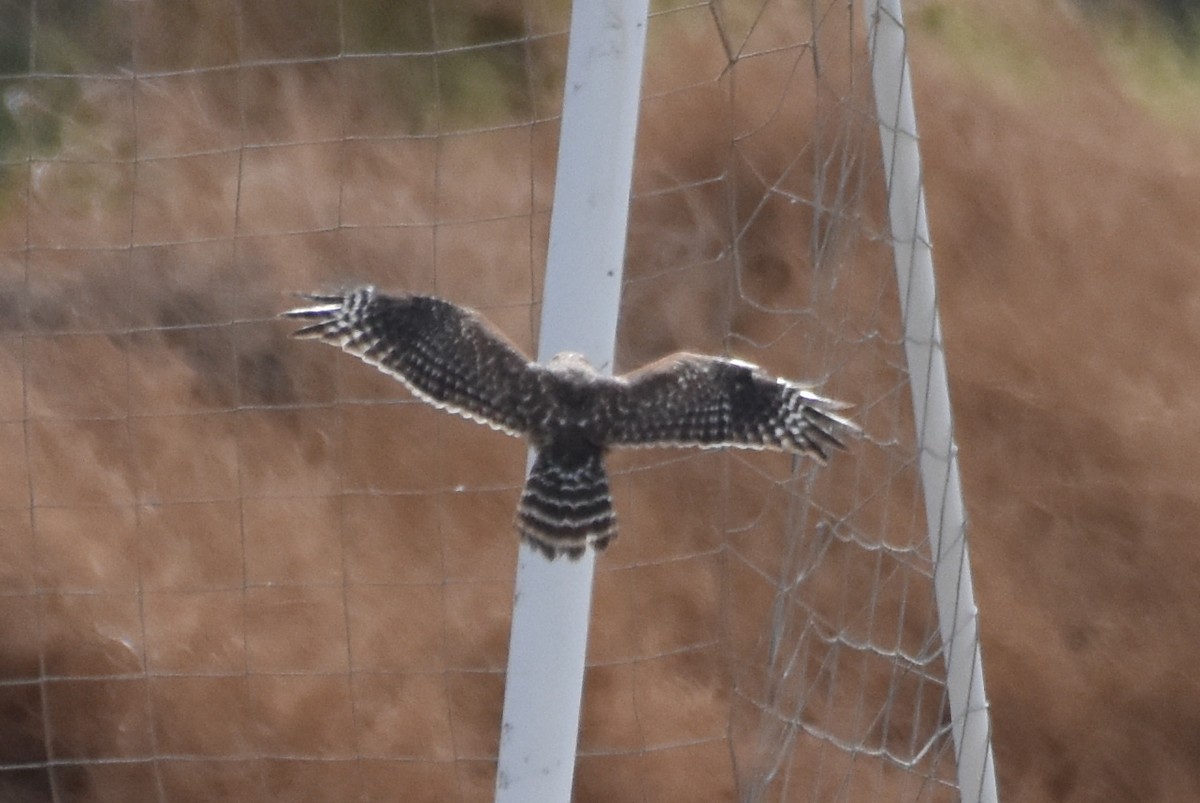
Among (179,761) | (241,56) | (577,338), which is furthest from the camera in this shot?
(241,56)

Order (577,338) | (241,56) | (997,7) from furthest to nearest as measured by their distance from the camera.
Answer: (997,7)
(241,56)
(577,338)

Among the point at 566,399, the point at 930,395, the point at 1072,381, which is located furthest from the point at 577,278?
the point at 1072,381

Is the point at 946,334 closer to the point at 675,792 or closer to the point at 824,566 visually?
the point at 824,566

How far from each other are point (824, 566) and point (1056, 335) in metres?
1.57

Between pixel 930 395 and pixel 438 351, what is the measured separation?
124 cm

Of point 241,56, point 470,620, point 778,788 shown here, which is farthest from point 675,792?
point 241,56

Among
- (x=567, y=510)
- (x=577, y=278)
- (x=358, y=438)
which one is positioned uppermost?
(x=577, y=278)

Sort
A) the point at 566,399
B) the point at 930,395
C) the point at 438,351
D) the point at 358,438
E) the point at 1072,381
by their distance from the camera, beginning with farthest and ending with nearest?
the point at 1072,381 → the point at 358,438 → the point at 930,395 → the point at 438,351 → the point at 566,399

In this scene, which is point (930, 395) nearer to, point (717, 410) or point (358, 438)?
point (717, 410)

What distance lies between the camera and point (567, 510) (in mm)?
3182

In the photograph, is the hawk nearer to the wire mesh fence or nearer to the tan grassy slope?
the wire mesh fence

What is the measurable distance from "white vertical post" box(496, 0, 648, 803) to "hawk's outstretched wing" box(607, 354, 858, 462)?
0.15m

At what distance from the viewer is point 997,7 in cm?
771

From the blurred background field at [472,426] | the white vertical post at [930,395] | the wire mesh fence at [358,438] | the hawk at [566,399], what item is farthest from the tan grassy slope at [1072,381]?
the hawk at [566,399]
